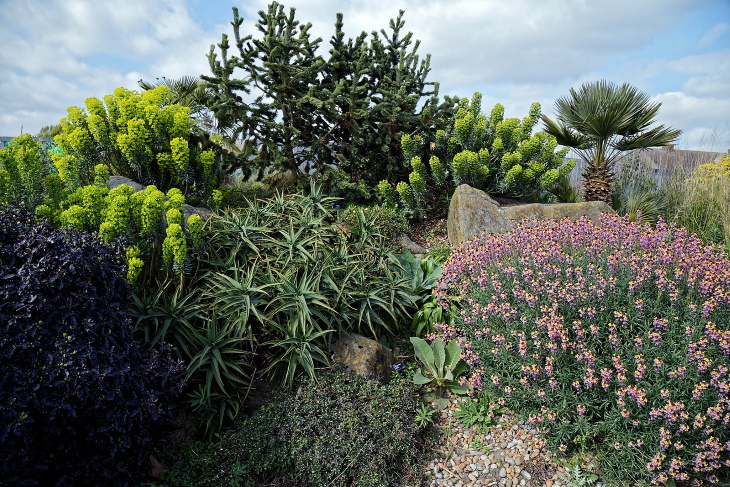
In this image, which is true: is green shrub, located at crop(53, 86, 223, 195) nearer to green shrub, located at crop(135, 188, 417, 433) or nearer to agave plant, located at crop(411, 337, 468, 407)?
green shrub, located at crop(135, 188, 417, 433)

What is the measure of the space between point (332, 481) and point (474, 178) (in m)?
5.30

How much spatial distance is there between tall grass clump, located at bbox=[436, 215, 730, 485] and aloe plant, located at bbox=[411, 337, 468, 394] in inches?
7.3

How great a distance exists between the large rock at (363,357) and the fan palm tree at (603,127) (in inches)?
283

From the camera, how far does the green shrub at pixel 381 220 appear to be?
5.96 metres

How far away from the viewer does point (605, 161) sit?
985 cm

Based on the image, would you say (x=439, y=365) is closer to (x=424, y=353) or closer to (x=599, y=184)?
(x=424, y=353)

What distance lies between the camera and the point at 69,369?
288 cm

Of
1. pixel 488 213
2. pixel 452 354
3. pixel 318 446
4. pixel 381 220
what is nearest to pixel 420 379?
pixel 452 354

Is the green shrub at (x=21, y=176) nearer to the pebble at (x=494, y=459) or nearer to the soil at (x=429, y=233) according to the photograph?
the pebble at (x=494, y=459)

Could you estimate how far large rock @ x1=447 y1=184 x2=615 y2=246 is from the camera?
20.6 feet

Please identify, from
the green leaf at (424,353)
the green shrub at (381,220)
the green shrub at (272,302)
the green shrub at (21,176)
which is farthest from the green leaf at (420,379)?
the green shrub at (21,176)

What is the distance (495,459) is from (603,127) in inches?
311

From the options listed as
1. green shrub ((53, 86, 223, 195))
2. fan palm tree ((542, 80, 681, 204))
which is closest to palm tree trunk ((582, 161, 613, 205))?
fan palm tree ((542, 80, 681, 204))

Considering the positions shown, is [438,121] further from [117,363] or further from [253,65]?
[117,363]
